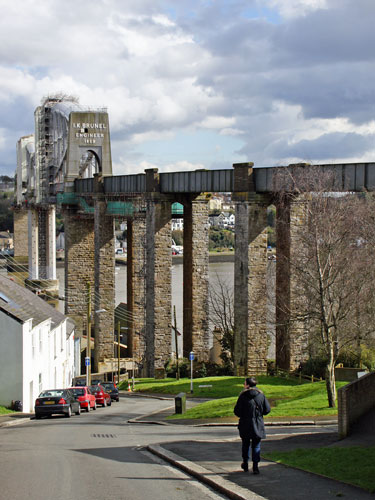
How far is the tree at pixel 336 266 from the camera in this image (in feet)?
78.9

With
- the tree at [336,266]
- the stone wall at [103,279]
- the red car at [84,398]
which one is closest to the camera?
the tree at [336,266]

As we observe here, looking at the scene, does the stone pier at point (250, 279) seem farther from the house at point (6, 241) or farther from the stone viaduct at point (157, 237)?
the house at point (6, 241)

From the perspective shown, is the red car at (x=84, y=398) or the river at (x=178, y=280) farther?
the river at (x=178, y=280)

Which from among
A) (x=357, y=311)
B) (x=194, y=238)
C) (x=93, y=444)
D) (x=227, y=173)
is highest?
(x=227, y=173)

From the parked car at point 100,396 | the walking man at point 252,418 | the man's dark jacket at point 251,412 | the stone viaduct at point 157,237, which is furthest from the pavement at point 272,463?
the parked car at point 100,396

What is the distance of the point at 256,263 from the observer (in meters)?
36.3

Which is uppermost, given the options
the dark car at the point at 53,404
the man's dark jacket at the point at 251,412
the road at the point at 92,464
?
the man's dark jacket at the point at 251,412

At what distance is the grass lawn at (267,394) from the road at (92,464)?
9.82 feet

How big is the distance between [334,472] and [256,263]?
25841 mm

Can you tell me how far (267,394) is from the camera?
91.0ft

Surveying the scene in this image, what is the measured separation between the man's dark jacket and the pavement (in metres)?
0.64

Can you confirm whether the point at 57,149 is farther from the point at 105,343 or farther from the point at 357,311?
the point at 357,311

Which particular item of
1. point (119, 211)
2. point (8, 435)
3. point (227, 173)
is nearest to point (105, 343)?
point (119, 211)

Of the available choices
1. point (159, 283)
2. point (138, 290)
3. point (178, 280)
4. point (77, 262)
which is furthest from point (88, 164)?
point (178, 280)
